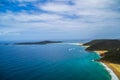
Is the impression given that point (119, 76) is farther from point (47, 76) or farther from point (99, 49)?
point (99, 49)

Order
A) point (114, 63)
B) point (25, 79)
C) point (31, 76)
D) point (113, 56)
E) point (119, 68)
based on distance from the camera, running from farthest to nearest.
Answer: point (113, 56), point (114, 63), point (119, 68), point (31, 76), point (25, 79)

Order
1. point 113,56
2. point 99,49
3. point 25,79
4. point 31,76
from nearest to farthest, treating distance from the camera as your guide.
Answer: point 25,79
point 31,76
point 113,56
point 99,49

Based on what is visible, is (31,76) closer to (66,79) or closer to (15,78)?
(15,78)

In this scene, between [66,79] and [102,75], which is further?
[102,75]

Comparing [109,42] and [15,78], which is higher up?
[109,42]

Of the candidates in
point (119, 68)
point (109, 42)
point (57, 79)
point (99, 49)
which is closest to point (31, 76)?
point (57, 79)

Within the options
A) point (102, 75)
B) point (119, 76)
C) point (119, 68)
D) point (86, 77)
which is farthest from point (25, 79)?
point (119, 68)

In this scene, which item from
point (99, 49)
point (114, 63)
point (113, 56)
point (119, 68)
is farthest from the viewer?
point (99, 49)

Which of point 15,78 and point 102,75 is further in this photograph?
point 102,75

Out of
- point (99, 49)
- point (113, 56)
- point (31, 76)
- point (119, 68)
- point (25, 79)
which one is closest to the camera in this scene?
point (25, 79)
